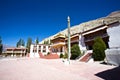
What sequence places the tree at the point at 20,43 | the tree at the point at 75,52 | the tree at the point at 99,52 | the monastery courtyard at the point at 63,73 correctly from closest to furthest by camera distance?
the monastery courtyard at the point at 63,73, the tree at the point at 99,52, the tree at the point at 75,52, the tree at the point at 20,43

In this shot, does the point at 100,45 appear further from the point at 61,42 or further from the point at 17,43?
the point at 17,43

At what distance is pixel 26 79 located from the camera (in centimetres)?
859

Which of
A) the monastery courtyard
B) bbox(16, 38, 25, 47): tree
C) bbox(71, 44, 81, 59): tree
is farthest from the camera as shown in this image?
bbox(16, 38, 25, 47): tree

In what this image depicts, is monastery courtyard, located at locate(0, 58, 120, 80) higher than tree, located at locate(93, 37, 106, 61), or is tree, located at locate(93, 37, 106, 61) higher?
tree, located at locate(93, 37, 106, 61)

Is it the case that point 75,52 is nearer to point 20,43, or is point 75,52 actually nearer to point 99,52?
point 99,52

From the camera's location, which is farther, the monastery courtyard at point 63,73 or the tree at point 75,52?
the tree at point 75,52

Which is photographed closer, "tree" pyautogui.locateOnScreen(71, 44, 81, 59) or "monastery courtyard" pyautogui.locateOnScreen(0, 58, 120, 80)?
"monastery courtyard" pyautogui.locateOnScreen(0, 58, 120, 80)

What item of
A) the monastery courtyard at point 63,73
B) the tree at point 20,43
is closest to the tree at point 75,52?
the monastery courtyard at point 63,73

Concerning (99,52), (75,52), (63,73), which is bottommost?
(63,73)

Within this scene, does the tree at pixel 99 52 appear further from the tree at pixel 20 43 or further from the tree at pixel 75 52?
the tree at pixel 20 43

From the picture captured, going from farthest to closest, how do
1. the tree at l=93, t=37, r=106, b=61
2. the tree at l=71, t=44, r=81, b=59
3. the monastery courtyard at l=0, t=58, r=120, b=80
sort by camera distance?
1. the tree at l=71, t=44, r=81, b=59
2. the tree at l=93, t=37, r=106, b=61
3. the monastery courtyard at l=0, t=58, r=120, b=80

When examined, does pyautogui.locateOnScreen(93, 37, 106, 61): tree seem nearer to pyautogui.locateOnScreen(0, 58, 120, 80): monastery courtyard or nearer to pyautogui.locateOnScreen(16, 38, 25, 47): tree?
pyautogui.locateOnScreen(0, 58, 120, 80): monastery courtyard

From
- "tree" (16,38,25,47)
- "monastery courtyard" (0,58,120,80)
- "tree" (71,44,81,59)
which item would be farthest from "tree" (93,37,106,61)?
"tree" (16,38,25,47)

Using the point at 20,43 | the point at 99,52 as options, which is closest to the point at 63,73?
the point at 99,52
